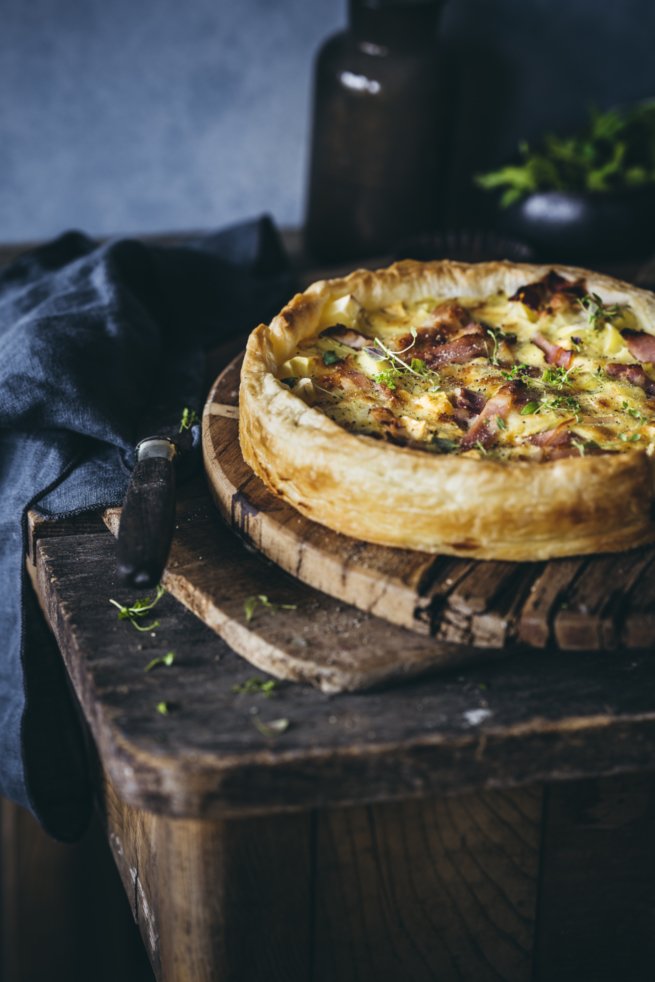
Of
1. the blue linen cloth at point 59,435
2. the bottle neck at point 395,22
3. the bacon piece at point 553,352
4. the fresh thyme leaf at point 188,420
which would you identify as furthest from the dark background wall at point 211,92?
the fresh thyme leaf at point 188,420

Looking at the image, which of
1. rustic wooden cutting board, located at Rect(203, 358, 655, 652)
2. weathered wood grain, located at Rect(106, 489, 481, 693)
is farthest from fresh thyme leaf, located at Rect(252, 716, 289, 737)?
rustic wooden cutting board, located at Rect(203, 358, 655, 652)

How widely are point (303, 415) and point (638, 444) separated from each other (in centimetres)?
71

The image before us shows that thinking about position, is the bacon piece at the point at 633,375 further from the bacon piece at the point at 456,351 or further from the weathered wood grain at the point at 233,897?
the weathered wood grain at the point at 233,897

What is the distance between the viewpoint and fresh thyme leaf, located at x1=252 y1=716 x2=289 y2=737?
1851 mm

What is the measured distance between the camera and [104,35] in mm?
4102

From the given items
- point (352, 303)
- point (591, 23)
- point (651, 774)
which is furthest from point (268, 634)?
point (591, 23)

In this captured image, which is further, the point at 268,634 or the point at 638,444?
the point at 638,444

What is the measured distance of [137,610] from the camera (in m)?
2.16

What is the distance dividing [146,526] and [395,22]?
2557mm

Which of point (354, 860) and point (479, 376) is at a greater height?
point (479, 376)

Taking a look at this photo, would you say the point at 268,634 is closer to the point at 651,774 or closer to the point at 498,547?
the point at 498,547

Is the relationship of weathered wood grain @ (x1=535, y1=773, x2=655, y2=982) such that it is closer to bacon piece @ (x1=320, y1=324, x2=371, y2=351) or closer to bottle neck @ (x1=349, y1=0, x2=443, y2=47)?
bacon piece @ (x1=320, y1=324, x2=371, y2=351)

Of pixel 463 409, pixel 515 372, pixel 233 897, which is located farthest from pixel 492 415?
pixel 233 897

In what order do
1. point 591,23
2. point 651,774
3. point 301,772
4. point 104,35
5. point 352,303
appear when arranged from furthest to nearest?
1. point 591,23
2. point 104,35
3. point 352,303
4. point 651,774
5. point 301,772
